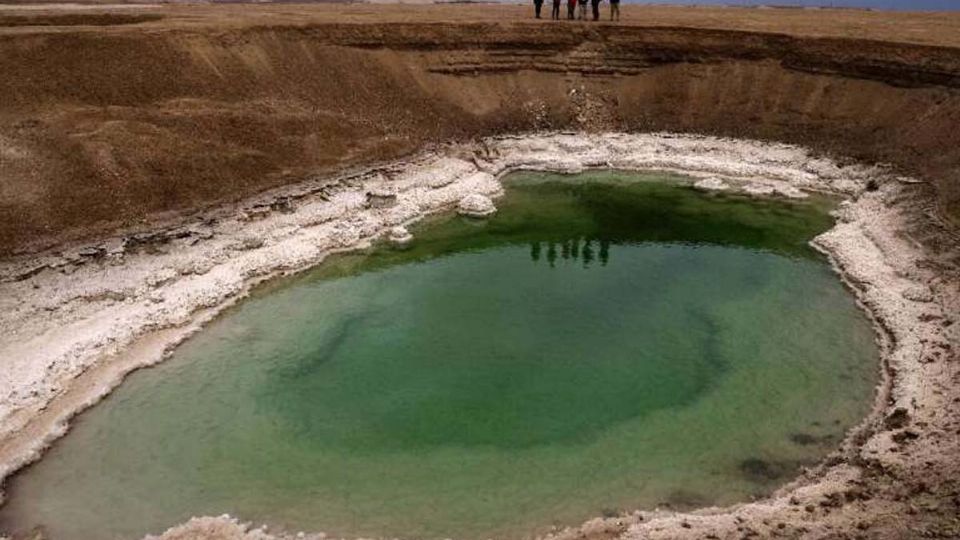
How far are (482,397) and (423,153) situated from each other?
1969cm

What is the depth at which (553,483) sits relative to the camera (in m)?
18.0

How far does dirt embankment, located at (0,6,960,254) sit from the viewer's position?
30.8 m

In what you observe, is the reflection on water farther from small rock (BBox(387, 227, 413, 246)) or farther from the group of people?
the group of people

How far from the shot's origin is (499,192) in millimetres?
36438

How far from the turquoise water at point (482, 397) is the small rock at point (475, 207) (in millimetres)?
3016

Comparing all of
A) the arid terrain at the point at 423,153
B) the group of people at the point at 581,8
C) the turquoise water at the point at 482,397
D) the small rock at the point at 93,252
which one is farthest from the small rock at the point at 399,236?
the group of people at the point at 581,8

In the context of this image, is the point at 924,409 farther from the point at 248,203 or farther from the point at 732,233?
the point at 248,203

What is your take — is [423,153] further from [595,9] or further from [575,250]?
[595,9]

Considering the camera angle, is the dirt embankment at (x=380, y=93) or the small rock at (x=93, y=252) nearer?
the small rock at (x=93, y=252)

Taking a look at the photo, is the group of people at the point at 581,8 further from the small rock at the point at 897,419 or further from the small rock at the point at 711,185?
the small rock at the point at 897,419

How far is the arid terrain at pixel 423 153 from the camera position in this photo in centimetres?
1975

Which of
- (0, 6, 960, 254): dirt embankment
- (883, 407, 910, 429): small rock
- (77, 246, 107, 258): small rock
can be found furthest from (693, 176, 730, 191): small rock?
(77, 246, 107, 258): small rock

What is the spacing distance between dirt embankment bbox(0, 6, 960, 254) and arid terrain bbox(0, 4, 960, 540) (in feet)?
0.46

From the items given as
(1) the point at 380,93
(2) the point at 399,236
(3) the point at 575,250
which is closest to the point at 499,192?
(3) the point at 575,250
